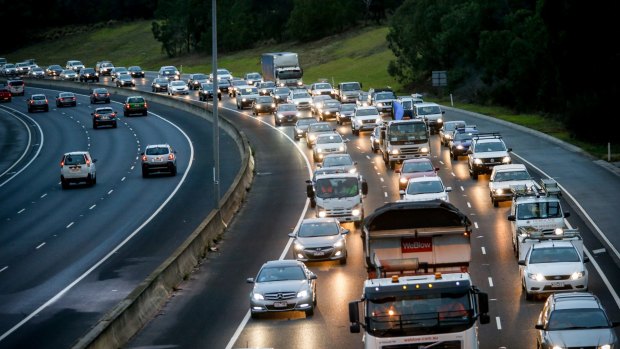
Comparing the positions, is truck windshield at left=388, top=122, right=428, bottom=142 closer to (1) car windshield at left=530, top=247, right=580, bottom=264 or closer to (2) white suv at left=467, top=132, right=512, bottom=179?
(2) white suv at left=467, top=132, right=512, bottom=179

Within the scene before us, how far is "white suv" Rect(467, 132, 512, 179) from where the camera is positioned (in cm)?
5941

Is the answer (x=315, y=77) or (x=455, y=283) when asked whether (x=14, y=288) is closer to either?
(x=455, y=283)

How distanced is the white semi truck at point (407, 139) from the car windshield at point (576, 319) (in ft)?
127

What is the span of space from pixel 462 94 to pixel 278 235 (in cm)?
6855

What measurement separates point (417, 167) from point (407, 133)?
7746mm

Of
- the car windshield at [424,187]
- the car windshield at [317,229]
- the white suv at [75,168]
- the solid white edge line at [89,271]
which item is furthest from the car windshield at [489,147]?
the car windshield at [317,229]

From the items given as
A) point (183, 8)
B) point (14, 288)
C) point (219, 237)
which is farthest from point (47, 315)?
point (183, 8)

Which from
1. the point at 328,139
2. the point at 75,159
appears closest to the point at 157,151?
the point at 75,159

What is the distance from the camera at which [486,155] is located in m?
59.8

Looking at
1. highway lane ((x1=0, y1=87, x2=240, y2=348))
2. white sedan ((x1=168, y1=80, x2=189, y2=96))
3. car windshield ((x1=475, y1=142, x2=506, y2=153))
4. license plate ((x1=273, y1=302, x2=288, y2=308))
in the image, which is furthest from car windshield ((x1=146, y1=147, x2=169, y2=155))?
white sedan ((x1=168, y1=80, x2=189, y2=96))

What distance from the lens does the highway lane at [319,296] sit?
95.0 feet

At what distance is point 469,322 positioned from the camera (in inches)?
808

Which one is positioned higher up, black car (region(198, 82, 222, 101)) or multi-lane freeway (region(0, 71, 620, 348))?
black car (region(198, 82, 222, 101))

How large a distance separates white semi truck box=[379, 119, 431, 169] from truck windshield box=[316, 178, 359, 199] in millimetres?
15583
